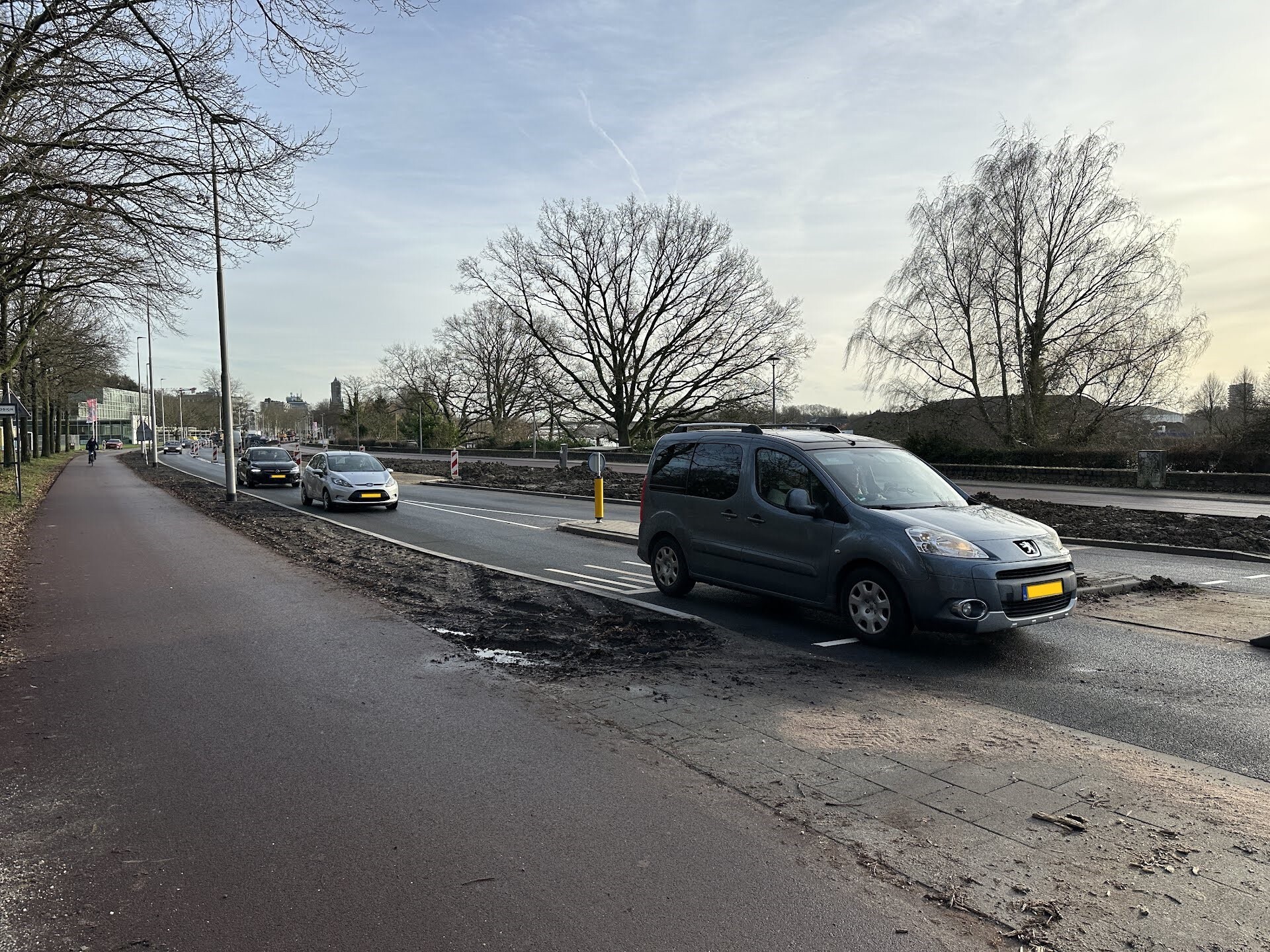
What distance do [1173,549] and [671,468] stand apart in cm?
824

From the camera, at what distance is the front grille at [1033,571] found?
635 centimetres

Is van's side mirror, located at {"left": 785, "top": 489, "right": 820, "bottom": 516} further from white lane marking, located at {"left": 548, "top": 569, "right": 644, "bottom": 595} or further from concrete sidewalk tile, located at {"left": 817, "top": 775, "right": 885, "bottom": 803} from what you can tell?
concrete sidewalk tile, located at {"left": 817, "top": 775, "right": 885, "bottom": 803}

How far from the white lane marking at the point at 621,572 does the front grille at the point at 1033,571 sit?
4.76 m

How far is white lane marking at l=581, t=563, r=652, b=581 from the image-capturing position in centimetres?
1043

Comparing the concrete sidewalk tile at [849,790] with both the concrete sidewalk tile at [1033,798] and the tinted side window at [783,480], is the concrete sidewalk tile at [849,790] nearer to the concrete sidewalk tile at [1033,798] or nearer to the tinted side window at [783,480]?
the concrete sidewalk tile at [1033,798]

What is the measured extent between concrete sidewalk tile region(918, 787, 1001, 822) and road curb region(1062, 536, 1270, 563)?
10.2 m

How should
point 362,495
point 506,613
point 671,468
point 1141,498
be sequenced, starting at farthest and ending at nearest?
1. point 1141,498
2. point 362,495
3. point 671,468
4. point 506,613

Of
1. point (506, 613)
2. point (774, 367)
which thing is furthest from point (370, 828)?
point (774, 367)

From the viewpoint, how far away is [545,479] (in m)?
31.2

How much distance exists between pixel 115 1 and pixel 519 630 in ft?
28.8

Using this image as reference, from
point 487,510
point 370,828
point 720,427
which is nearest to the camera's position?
point 370,828

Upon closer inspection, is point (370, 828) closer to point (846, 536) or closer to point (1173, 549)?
point (846, 536)

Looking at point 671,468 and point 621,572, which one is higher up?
point 671,468

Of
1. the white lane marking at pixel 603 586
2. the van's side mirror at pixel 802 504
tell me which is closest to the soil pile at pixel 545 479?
the white lane marking at pixel 603 586
